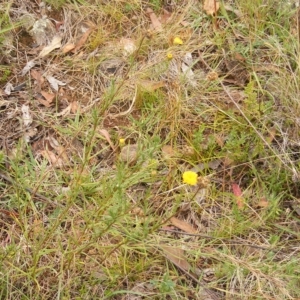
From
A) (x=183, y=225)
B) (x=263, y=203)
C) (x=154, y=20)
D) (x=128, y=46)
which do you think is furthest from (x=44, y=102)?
(x=263, y=203)

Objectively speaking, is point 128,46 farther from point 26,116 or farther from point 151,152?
point 151,152

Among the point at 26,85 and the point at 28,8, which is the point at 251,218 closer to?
the point at 26,85

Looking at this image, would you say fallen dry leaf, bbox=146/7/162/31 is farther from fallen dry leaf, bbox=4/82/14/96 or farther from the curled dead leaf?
fallen dry leaf, bbox=4/82/14/96

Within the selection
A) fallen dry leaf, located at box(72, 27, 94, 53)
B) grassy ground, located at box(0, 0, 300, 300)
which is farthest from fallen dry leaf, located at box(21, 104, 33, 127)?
fallen dry leaf, located at box(72, 27, 94, 53)

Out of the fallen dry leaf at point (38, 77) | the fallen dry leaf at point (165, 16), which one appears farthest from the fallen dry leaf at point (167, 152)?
the fallen dry leaf at point (165, 16)

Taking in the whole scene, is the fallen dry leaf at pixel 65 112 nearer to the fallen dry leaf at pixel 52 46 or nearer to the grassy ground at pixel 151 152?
the grassy ground at pixel 151 152
